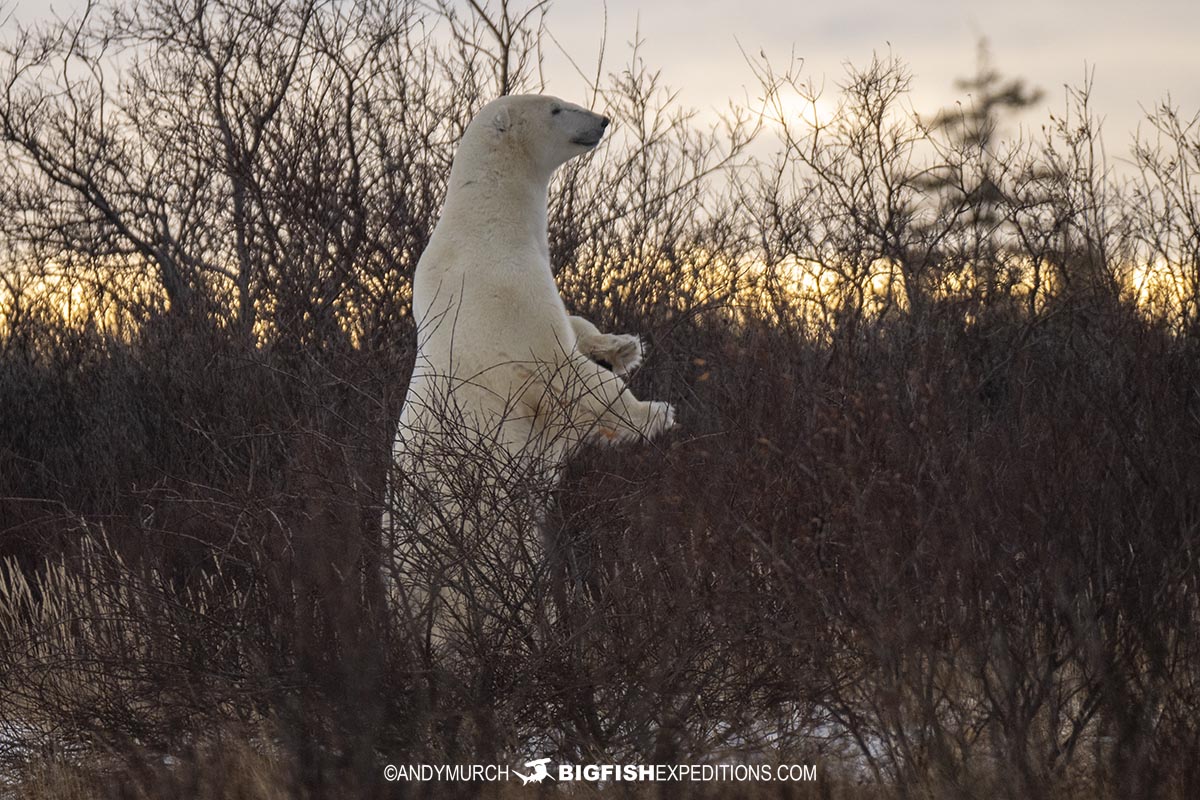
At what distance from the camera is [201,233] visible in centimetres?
1036

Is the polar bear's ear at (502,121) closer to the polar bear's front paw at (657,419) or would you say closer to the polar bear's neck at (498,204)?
the polar bear's neck at (498,204)

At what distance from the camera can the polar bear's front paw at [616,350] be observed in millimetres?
4168

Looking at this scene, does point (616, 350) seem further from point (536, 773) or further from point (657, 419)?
point (536, 773)

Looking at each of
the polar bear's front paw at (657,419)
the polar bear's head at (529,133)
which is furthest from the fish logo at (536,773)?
the polar bear's head at (529,133)

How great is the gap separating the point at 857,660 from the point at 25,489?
6.24m

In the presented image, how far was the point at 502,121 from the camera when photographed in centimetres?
446

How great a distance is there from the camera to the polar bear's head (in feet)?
A: 14.6

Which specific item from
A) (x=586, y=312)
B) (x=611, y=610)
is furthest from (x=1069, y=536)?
(x=586, y=312)

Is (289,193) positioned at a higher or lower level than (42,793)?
higher

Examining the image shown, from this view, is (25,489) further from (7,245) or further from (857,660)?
(857,660)

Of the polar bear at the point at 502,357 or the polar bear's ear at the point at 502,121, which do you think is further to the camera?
the polar bear's ear at the point at 502,121

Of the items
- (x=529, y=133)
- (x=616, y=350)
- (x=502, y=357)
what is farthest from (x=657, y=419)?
(x=529, y=133)

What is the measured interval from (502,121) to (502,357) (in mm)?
872

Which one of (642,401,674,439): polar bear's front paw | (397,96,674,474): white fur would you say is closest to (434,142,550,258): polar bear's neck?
(397,96,674,474): white fur
